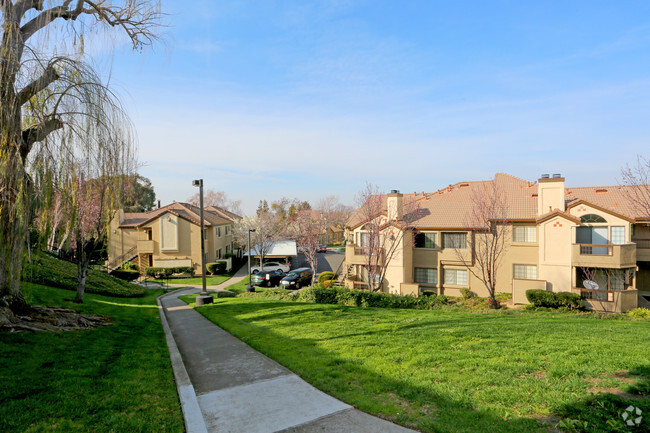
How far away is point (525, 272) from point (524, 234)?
254 centimetres

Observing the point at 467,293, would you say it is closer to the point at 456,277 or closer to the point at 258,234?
the point at 456,277

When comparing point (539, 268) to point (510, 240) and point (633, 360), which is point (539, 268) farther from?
point (633, 360)

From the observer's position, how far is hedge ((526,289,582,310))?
63.6 feet

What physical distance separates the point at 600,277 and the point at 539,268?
3346mm

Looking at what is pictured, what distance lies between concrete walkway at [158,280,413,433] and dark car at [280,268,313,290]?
21298mm

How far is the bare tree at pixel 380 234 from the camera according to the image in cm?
2375

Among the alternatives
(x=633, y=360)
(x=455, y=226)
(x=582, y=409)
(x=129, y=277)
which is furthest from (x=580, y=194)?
(x=129, y=277)

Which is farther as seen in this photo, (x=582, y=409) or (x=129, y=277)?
(x=129, y=277)

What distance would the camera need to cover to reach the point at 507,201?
84.0 ft

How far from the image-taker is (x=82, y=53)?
8516 millimetres

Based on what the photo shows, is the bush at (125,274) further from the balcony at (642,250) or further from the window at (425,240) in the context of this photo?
the balcony at (642,250)

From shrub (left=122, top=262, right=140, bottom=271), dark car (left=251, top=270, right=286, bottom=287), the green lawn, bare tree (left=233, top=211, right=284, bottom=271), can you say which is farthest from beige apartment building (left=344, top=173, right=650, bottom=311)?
shrub (left=122, top=262, right=140, bottom=271)

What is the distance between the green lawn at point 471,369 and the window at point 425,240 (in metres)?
15.6

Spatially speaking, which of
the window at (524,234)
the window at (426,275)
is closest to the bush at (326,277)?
the window at (426,275)
